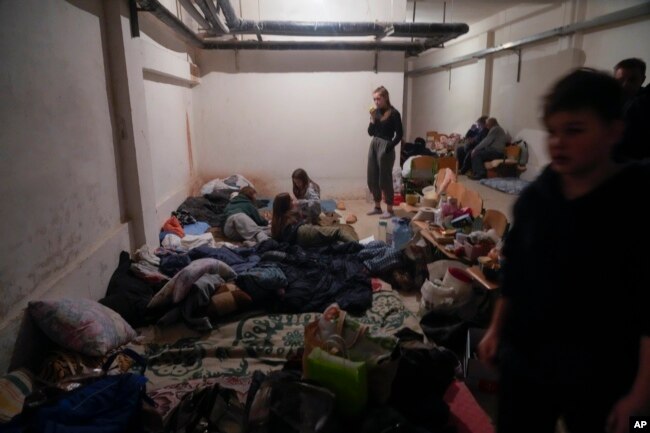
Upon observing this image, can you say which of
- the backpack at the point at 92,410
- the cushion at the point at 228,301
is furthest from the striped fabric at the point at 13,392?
the cushion at the point at 228,301

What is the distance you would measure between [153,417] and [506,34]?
8.65 meters

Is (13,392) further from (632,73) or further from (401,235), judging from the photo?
(632,73)

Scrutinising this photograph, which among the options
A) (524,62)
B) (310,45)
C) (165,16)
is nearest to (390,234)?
(165,16)

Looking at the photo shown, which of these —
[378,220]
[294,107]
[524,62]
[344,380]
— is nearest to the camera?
[344,380]

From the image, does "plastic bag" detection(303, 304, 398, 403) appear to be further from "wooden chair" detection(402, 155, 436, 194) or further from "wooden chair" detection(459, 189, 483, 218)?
"wooden chair" detection(402, 155, 436, 194)

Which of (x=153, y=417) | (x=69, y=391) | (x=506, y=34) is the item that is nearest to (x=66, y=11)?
(x=69, y=391)

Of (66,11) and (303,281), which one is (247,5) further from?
(303,281)

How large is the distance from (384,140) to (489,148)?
11.0 ft

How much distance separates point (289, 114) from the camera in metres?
6.29

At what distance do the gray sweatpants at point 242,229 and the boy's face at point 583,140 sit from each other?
350 cm

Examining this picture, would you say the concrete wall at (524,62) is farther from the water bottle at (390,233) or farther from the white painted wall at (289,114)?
the white painted wall at (289,114)

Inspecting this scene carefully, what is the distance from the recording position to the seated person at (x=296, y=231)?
3.89 meters

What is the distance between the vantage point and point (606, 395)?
3.02 ft

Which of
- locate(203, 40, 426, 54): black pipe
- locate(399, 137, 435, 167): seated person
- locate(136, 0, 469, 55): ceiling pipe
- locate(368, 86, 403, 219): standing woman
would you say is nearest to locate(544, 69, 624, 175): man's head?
locate(136, 0, 469, 55): ceiling pipe
